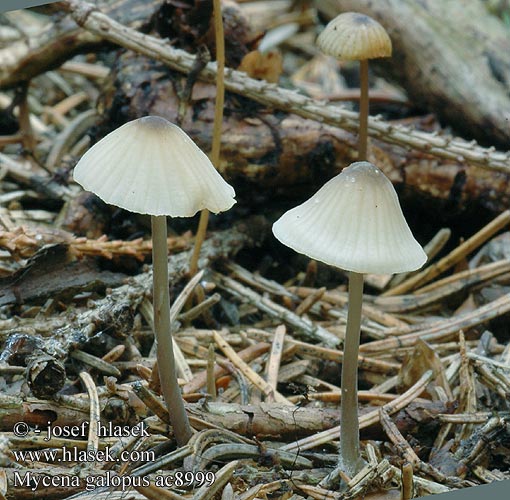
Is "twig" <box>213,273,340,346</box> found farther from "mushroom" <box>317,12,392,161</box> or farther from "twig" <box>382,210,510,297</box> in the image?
"mushroom" <box>317,12,392,161</box>

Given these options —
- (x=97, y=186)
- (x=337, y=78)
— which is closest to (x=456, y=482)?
(x=97, y=186)

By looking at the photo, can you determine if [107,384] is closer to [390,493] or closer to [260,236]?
[390,493]

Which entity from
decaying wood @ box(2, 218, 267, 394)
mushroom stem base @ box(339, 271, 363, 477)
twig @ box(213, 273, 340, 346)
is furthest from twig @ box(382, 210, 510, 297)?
mushroom stem base @ box(339, 271, 363, 477)

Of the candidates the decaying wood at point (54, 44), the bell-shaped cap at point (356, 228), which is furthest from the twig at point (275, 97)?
the bell-shaped cap at point (356, 228)

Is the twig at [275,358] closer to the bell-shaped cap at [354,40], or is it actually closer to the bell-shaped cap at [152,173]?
the bell-shaped cap at [152,173]

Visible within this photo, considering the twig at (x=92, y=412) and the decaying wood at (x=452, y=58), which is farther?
the decaying wood at (x=452, y=58)

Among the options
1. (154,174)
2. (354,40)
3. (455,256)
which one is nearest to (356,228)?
(154,174)
